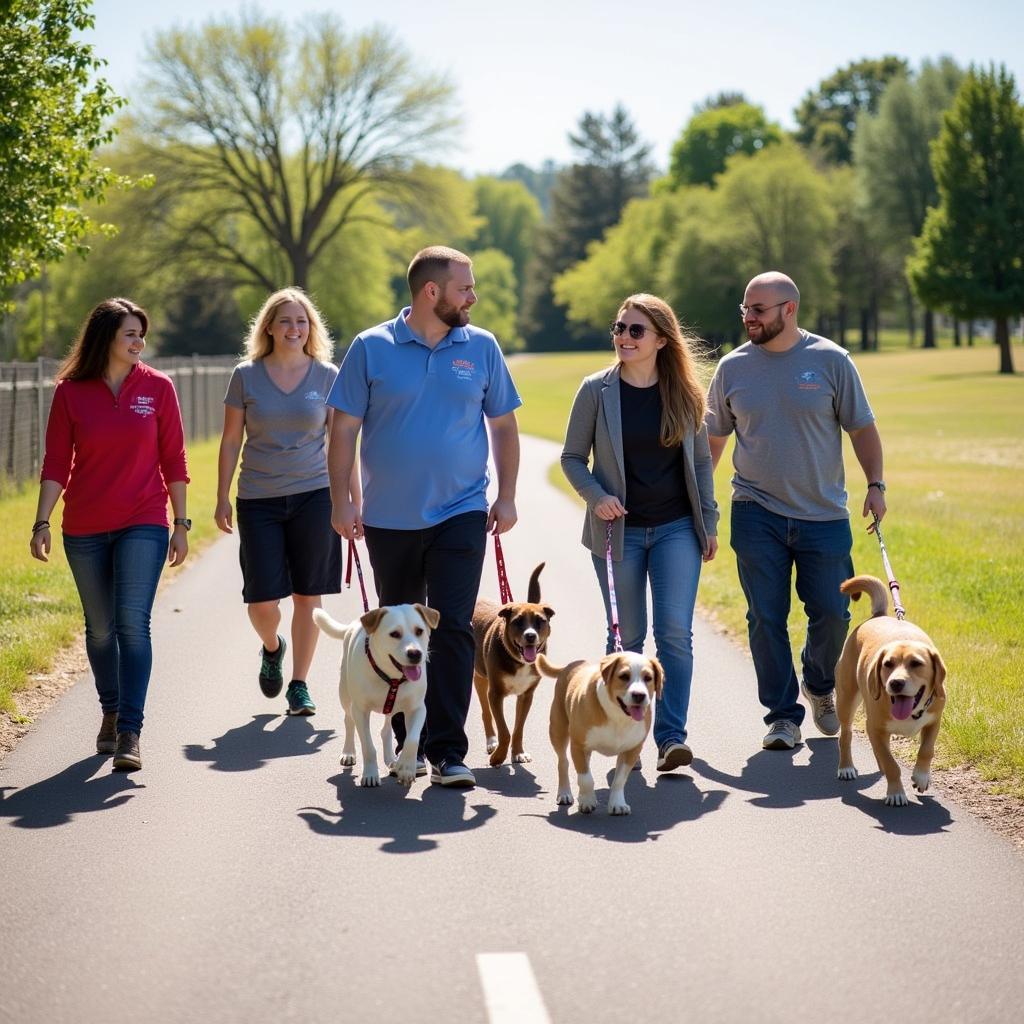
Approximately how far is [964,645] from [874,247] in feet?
303

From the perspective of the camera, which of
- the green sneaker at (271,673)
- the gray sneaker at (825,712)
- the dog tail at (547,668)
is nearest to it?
the dog tail at (547,668)

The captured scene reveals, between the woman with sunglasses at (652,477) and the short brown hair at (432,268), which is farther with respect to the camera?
the woman with sunglasses at (652,477)

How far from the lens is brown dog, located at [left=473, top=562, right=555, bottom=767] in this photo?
7203mm

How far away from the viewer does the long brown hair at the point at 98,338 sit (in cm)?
764

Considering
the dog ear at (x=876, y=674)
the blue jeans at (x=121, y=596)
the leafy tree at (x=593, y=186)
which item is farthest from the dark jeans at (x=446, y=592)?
the leafy tree at (x=593, y=186)

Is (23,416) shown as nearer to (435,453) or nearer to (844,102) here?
(435,453)

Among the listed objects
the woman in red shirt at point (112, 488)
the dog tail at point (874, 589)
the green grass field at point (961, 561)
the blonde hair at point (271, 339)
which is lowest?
the green grass field at point (961, 561)

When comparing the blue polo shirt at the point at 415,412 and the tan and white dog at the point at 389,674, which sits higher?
the blue polo shirt at the point at 415,412

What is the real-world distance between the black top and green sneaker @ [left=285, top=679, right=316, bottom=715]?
2.37m

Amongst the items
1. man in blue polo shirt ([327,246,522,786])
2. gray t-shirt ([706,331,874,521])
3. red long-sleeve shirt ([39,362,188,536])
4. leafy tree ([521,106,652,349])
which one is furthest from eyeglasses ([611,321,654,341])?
leafy tree ([521,106,652,349])

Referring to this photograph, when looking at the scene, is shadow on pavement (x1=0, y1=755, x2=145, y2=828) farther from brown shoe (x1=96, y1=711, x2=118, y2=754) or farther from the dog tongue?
the dog tongue

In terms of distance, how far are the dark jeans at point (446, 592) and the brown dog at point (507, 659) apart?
19 centimetres

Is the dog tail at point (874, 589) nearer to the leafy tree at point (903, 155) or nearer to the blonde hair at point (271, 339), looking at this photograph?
the blonde hair at point (271, 339)

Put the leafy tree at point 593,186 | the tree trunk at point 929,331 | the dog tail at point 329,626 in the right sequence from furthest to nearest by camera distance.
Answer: the leafy tree at point 593,186 < the tree trunk at point 929,331 < the dog tail at point 329,626
